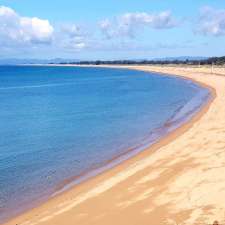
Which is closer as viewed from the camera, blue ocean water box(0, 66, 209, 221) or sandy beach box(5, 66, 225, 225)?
sandy beach box(5, 66, 225, 225)

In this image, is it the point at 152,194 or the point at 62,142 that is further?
the point at 62,142

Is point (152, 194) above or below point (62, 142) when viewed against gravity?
above

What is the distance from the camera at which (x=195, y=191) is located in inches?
571

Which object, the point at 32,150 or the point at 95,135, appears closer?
the point at 32,150

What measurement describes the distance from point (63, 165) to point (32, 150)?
14.2ft

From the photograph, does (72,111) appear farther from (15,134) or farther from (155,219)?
(155,219)

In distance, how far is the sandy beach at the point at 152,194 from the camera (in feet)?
42.0

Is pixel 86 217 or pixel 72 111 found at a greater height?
pixel 86 217

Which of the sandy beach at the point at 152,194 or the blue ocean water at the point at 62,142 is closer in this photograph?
the sandy beach at the point at 152,194

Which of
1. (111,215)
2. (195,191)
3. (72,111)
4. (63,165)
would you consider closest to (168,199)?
(195,191)

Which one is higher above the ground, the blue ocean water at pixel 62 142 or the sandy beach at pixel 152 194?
the sandy beach at pixel 152 194

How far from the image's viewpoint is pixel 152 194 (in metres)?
14.9

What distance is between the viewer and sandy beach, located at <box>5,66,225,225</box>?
504 inches

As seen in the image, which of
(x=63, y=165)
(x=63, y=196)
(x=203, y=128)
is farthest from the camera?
(x=203, y=128)
